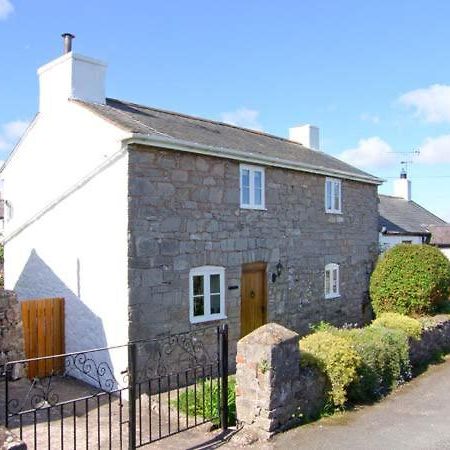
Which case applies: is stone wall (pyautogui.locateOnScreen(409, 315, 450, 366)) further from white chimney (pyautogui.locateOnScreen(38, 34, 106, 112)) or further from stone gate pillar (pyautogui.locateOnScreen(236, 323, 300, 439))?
white chimney (pyautogui.locateOnScreen(38, 34, 106, 112))

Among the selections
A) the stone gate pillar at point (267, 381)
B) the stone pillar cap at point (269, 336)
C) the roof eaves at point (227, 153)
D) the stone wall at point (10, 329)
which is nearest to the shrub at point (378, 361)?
the stone gate pillar at point (267, 381)

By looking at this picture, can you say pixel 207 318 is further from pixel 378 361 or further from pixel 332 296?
pixel 332 296

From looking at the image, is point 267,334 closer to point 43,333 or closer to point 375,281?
point 43,333

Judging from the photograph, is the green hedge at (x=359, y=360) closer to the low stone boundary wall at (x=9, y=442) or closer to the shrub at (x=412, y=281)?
the shrub at (x=412, y=281)

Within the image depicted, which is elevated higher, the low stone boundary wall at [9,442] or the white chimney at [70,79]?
the white chimney at [70,79]

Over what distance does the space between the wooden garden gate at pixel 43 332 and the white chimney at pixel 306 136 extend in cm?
1133

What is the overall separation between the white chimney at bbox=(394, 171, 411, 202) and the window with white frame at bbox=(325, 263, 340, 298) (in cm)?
1679

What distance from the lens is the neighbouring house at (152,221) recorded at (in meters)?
9.41

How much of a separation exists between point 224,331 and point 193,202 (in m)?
3.72

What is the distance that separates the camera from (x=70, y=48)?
11.9 meters

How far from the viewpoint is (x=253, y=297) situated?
1188 cm

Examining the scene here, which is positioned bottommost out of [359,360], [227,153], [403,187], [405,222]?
[359,360]

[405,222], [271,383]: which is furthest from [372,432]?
[405,222]

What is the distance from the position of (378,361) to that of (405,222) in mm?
16638
